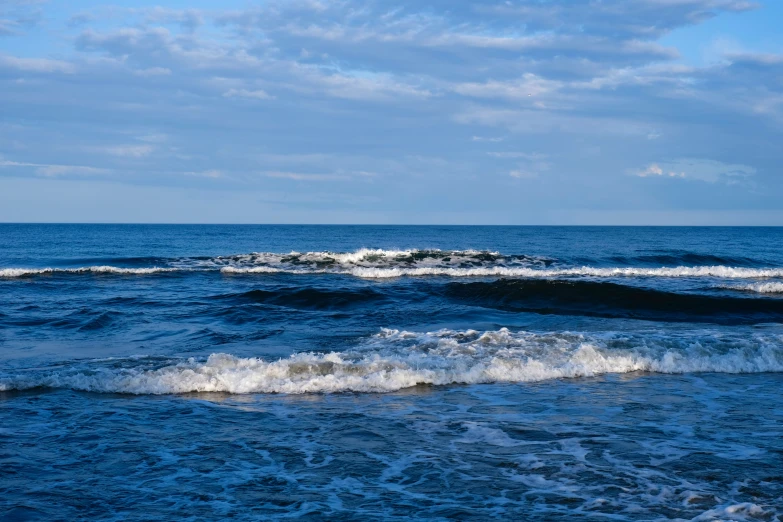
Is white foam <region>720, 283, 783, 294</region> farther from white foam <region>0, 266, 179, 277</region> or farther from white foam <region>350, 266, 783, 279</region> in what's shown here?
white foam <region>0, 266, 179, 277</region>

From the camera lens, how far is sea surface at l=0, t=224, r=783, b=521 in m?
6.30

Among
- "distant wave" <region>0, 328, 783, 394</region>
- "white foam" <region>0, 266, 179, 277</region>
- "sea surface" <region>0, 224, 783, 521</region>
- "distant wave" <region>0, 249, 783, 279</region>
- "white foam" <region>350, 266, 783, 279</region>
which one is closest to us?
"sea surface" <region>0, 224, 783, 521</region>

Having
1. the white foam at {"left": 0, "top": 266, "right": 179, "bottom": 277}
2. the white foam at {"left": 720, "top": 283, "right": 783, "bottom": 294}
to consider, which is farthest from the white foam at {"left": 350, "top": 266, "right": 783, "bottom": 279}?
the white foam at {"left": 0, "top": 266, "right": 179, "bottom": 277}

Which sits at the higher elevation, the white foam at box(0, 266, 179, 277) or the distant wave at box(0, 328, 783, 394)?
the white foam at box(0, 266, 179, 277)

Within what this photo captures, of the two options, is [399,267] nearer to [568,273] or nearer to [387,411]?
[568,273]

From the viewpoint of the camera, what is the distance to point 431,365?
38.6ft

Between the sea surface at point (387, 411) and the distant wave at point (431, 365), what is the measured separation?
5cm

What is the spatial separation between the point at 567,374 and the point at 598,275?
19.0 meters

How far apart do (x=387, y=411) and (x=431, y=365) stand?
2500 mm

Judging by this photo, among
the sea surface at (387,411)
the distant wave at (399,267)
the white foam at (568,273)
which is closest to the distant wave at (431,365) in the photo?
the sea surface at (387,411)

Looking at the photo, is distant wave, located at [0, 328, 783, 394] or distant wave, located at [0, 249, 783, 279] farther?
distant wave, located at [0, 249, 783, 279]

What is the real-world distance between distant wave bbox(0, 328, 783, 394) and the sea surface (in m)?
0.05

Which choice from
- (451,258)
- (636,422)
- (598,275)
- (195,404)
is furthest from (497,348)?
(451,258)

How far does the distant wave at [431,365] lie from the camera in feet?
34.7
